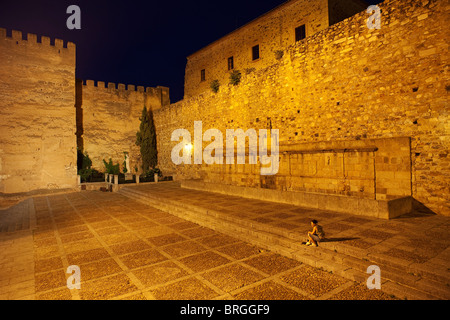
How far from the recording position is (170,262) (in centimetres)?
421

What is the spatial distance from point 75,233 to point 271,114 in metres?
7.94

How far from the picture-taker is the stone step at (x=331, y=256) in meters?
2.94

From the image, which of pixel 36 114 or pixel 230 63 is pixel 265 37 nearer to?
pixel 230 63

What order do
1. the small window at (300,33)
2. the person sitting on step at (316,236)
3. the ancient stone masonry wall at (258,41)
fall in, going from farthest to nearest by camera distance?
the small window at (300,33) → the ancient stone masonry wall at (258,41) → the person sitting on step at (316,236)

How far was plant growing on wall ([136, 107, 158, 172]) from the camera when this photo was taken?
2055 centimetres

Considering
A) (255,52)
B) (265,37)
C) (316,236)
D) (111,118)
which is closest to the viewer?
(316,236)

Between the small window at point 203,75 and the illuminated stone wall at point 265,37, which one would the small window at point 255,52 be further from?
the small window at point 203,75

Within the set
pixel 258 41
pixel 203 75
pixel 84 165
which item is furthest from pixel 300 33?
pixel 84 165

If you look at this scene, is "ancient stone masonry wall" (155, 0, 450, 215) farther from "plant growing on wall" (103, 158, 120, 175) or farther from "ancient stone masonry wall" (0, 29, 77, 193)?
"plant growing on wall" (103, 158, 120, 175)

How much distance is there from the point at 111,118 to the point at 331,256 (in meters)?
20.3

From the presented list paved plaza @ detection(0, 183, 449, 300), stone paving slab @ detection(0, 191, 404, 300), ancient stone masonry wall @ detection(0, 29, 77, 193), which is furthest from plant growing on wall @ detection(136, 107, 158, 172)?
stone paving slab @ detection(0, 191, 404, 300)

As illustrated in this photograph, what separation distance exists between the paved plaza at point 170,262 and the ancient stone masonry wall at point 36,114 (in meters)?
10.2

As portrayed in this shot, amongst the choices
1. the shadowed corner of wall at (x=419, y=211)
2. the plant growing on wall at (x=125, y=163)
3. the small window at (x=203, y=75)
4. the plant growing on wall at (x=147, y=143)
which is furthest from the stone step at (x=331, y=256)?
the small window at (x=203, y=75)

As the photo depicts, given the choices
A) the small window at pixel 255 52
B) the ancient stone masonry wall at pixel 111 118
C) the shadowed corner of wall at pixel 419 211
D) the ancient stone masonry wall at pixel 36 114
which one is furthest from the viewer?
the ancient stone masonry wall at pixel 111 118
